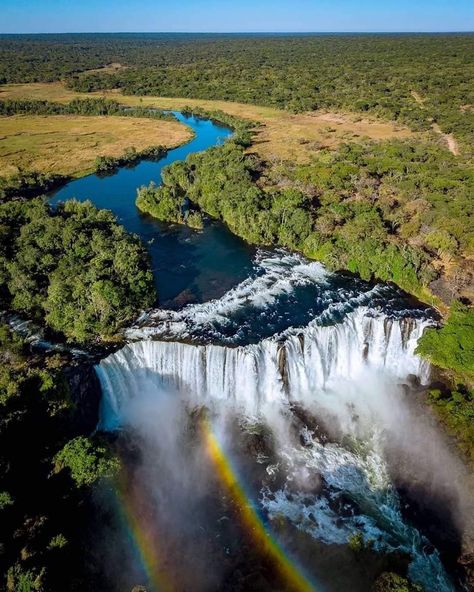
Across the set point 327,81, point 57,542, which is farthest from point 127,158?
point 327,81

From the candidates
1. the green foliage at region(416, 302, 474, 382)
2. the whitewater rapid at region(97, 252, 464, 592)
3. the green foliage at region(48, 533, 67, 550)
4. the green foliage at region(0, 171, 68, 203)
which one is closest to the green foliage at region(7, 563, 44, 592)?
the green foliage at region(48, 533, 67, 550)

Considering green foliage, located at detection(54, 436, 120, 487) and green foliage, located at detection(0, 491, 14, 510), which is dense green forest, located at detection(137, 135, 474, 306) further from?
green foliage, located at detection(0, 491, 14, 510)

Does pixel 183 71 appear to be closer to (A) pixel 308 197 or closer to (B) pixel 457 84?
(B) pixel 457 84

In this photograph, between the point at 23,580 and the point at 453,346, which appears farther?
the point at 453,346

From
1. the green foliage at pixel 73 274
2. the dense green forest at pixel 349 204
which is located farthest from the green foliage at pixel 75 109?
the green foliage at pixel 73 274

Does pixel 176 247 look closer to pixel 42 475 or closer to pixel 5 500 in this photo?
pixel 42 475
